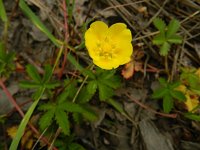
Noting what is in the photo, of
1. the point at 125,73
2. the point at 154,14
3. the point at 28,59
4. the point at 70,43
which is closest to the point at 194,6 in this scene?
the point at 154,14

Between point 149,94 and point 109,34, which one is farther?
point 149,94

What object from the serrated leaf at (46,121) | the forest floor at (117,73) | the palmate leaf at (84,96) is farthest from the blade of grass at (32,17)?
the serrated leaf at (46,121)

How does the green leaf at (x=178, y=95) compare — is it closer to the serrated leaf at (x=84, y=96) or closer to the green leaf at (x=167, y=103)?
the green leaf at (x=167, y=103)

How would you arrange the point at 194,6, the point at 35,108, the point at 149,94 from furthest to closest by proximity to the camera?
1. the point at 194,6
2. the point at 149,94
3. the point at 35,108

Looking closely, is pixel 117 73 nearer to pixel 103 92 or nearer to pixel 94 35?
pixel 103 92

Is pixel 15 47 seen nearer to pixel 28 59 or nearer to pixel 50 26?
pixel 28 59

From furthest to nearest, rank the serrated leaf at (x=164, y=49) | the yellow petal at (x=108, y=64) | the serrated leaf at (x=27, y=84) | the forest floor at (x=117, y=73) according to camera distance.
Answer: the serrated leaf at (x=164, y=49), the forest floor at (x=117, y=73), the serrated leaf at (x=27, y=84), the yellow petal at (x=108, y=64)

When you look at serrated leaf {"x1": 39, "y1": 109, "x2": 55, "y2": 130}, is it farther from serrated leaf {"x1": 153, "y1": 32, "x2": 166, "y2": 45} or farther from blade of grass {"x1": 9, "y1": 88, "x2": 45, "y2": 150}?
serrated leaf {"x1": 153, "y1": 32, "x2": 166, "y2": 45}
